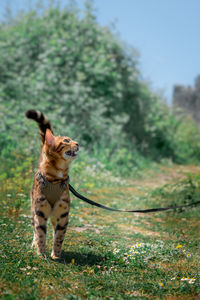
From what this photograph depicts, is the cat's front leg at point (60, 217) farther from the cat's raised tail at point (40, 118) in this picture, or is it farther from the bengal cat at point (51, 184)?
the cat's raised tail at point (40, 118)

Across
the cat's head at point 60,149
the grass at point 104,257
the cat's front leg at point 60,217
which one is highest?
the cat's head at point 60,149

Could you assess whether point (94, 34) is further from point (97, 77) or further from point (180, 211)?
point (180, 211)

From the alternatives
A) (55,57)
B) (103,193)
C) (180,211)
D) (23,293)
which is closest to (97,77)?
(55,57)

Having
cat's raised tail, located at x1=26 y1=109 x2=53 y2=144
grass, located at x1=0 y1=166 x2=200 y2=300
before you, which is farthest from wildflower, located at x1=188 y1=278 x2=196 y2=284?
cat's raised tail, located at x1=26 y1=109 x2=53 y2=144

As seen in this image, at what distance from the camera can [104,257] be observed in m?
5.23

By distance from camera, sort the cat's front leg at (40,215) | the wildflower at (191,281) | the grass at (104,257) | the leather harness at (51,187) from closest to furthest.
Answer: the grass at (104,257) < the wildflower at (191,281) < the leather harness at (51,187) < the cat's front leg at (40,215)

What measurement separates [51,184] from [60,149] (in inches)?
18.5

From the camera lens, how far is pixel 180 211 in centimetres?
920

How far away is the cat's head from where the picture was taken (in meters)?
4.31

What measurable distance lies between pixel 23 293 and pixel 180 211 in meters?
6.21

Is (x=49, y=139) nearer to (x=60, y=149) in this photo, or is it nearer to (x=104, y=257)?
(x=60, y=149)

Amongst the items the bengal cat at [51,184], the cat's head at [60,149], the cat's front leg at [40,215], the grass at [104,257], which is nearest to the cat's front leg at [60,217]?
the bengal cat at [51,184]

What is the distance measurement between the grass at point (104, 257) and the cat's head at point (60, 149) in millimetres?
1321

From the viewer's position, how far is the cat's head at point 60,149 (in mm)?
4312
